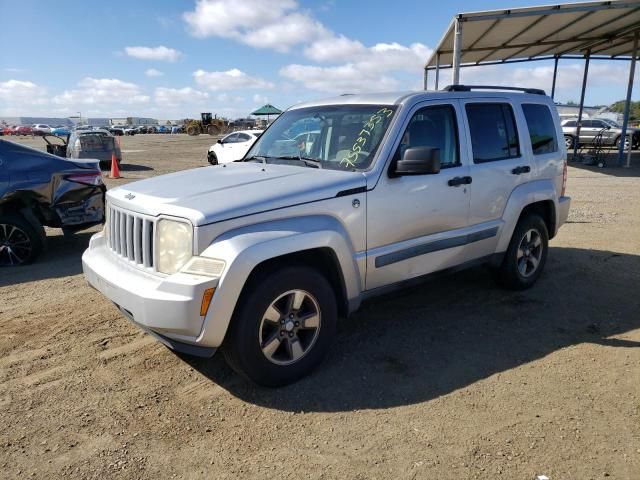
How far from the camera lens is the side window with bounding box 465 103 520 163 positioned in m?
4.53

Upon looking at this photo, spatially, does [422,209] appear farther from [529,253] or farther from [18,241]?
[18,241]

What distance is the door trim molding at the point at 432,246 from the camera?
12.5 ft

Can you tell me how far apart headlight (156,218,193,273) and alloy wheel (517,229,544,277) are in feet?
11.7

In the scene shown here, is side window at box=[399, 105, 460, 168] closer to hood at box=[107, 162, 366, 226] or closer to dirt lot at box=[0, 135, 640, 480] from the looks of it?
hood at box=[107, 162, 366, 226]

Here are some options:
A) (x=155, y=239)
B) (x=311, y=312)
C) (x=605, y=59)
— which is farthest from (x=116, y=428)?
(x=605, y=59)

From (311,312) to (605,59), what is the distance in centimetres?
2400

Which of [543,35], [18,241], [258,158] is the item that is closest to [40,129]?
[543,35]

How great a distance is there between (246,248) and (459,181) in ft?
7.13

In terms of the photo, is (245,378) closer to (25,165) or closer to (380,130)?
(380,130)

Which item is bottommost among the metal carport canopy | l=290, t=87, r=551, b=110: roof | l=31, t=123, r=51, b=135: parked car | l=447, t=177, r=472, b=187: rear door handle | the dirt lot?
the dirt lot

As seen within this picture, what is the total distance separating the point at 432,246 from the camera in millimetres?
A: 4160

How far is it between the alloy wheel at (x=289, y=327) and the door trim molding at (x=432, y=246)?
2.23 ft

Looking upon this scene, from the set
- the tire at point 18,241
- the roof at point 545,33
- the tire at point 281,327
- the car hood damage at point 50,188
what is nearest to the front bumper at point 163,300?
the tire at point 281,327

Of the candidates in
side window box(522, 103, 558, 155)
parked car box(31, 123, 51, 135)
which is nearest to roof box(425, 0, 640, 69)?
side window box(522, 103, 558, 155)
